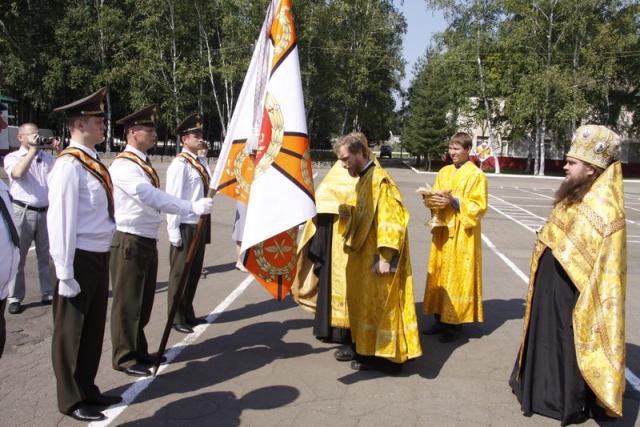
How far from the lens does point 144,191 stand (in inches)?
160

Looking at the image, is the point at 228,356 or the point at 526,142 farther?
the point at 526,142

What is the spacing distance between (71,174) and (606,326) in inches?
143

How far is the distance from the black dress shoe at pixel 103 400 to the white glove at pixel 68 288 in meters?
0.87

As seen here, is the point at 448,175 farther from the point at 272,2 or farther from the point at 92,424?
the point at 92,424

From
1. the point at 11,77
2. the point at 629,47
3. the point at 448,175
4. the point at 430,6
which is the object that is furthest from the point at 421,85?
the point at 448,175

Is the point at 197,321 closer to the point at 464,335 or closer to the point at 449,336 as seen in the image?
the point at 449,336

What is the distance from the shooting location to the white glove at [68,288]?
11.4 ft

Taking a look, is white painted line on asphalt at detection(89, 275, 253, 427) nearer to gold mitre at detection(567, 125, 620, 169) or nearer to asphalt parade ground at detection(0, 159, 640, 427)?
asphalt parade ground at detection(0, 159, 640, 427)

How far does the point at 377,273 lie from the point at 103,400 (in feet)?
7.37

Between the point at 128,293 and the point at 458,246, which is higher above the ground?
the point at 458,246

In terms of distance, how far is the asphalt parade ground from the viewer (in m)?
3.82

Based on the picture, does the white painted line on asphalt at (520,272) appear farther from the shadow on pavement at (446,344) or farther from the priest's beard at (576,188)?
the priest's beard at (576,188)

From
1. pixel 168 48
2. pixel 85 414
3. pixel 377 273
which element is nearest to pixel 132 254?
pixel 85 414

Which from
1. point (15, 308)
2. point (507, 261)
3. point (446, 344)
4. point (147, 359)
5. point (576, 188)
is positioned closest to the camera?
point (576, 188)
